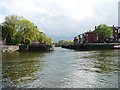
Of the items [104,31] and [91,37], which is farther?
[91,37]

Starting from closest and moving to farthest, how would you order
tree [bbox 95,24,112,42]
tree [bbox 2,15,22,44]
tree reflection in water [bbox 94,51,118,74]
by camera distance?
tree reflection in water [bbox 94,51,118,74]
tree [bbox 2,15,22,44]
tree [bbox 95,24,112,42]

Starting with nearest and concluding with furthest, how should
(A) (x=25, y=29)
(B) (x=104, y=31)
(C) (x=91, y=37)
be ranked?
(A) (x=25, y=29) → (B) (x=104, y=31) → (C) (x=91, y=37)

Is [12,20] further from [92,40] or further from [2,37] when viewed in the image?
[92,40]

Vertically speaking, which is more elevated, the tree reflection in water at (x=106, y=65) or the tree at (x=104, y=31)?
the tree at (x=104, y=31)

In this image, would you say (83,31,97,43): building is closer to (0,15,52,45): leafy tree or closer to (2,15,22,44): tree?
(0,15,52,45): leafy tree

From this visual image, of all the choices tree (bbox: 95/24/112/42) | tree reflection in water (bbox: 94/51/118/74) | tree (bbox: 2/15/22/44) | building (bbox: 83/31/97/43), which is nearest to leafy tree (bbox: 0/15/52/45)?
tree (bbox: 2/15/22/44)

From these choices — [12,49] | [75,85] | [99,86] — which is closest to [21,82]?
[75,85]

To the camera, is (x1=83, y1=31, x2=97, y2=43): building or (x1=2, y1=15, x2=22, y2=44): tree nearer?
(x1=2, y1=15, x2=22, y2=44): tree

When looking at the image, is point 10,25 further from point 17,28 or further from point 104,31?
point 104,31

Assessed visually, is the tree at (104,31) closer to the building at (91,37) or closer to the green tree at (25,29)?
the building at (91,37)

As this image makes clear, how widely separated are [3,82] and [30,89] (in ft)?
12.2

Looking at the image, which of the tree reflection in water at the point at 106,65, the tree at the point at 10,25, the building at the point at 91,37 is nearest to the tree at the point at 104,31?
the building at the point at 91,37

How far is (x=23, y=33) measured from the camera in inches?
4072

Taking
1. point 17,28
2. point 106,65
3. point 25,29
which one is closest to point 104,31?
point 25,29
